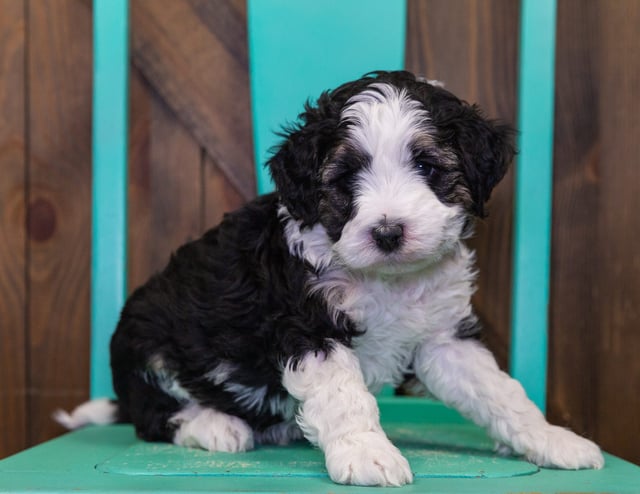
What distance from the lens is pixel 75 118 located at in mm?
3502

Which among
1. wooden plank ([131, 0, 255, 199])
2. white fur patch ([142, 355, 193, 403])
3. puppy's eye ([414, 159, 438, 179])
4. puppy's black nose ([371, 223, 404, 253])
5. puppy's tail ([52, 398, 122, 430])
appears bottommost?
puppy's tail ([52, 398, 122, 430])

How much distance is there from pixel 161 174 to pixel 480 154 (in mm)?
1529

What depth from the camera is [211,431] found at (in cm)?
255

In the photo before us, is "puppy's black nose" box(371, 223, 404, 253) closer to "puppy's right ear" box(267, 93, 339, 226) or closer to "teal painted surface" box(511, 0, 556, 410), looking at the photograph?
"puppy's right ear" box(267, 93, 339, 226)

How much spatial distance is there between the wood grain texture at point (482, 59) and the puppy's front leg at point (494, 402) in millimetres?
842

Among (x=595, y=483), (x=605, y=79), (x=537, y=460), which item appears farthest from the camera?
(x=605, y=79)

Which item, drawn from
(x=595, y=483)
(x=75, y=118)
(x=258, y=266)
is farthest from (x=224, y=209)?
(x=595, y=483)

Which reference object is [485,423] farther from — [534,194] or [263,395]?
[534,194]

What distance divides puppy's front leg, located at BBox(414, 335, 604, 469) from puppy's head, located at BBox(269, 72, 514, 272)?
14.9 inches

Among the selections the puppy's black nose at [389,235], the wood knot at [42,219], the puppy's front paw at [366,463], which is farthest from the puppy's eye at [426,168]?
the wood knot at [42,219]

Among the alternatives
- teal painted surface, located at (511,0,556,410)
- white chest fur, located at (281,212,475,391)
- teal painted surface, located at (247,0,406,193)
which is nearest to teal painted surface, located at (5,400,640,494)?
white chest fur, located at (281,212,475,391)

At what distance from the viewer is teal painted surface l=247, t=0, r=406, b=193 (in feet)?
10.6

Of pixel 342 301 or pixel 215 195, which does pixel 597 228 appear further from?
pixel 215 195

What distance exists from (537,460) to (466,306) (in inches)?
19.9
